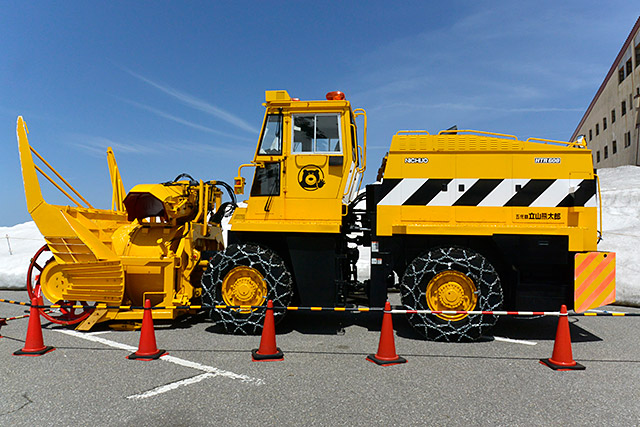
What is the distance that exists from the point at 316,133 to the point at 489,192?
100 inches

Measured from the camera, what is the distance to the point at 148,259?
6387 mm

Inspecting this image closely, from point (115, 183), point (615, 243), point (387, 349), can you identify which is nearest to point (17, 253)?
point (115, 183)

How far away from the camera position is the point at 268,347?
16.1 ft

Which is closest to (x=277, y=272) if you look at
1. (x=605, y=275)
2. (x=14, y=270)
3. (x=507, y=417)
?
(x=507, y=417)

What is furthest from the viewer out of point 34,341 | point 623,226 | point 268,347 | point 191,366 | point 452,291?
point 623,226

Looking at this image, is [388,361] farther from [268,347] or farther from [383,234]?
[383,234]

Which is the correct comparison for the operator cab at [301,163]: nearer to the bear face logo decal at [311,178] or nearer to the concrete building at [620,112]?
the bear face logo decal at [311,178]

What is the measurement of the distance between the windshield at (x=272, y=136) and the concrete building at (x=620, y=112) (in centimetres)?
2980

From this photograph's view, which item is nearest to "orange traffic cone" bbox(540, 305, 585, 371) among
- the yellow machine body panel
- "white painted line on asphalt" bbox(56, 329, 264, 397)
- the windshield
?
the yellow machine body panel

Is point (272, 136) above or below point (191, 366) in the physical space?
above

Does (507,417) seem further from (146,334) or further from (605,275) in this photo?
(146,334)

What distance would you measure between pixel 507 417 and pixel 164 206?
524 cm

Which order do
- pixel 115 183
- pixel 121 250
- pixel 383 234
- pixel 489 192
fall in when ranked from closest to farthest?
pixel 489 192 → pixel 383 234 → pixel 121 250 → pixel 115 183

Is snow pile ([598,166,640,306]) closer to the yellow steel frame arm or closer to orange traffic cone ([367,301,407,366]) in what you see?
orange traffic cone ([367,301,407,366])
